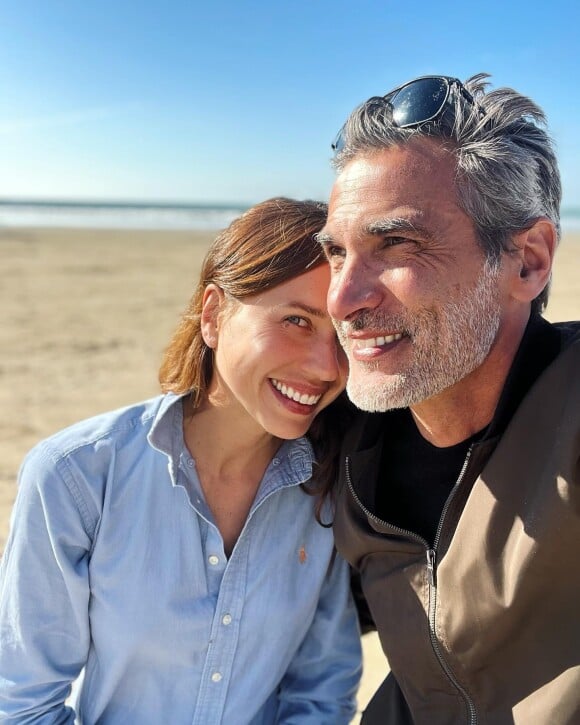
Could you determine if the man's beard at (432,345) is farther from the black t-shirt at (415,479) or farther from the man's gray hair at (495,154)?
the black t-shirt at (415,479)

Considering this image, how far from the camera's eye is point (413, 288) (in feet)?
7.69

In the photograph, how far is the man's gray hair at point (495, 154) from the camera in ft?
7.83

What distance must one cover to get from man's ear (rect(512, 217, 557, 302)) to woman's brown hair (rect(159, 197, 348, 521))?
70 centimetres

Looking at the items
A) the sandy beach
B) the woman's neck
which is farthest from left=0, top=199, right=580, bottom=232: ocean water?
the woman's neck

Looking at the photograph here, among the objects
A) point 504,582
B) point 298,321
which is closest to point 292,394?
point 298,321

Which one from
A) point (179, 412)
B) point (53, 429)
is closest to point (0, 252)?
point (53, 429)

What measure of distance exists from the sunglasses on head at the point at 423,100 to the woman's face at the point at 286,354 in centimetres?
59

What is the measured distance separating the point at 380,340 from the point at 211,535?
0.92m

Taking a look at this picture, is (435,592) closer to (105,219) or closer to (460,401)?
(460,401)

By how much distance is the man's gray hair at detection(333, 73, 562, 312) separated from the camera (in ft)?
7.83

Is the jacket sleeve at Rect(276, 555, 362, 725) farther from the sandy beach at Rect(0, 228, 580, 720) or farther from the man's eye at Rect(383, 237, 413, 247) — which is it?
the man's eye at Rect(383, 237, 413, 247)

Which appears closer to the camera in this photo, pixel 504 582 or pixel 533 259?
pixel 504 582

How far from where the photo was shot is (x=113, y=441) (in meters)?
2.53

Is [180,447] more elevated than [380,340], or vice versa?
[380,340]
